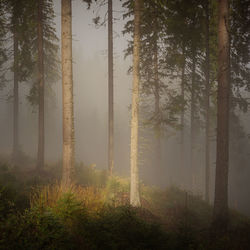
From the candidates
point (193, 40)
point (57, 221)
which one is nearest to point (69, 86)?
point (57, 221)

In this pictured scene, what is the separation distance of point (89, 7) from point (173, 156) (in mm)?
30643

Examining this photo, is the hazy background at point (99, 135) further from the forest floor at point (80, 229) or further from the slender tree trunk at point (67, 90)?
the forest floor at point (80, 229)

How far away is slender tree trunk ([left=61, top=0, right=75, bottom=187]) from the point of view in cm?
681

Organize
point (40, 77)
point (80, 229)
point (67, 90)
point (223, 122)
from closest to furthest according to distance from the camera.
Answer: point (80, 229) < point (67, 90) < point (223, 122) < point (40, 77)

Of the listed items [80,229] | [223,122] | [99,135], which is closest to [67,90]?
[80,229]

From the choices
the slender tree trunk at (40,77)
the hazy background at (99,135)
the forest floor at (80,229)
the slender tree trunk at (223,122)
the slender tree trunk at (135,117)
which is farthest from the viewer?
the hazy background at (99,135)

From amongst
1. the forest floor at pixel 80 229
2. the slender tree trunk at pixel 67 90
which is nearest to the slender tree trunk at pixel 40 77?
the slender tree trunk at pixel 67 90

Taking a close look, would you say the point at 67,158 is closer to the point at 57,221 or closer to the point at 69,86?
the point at 69,86

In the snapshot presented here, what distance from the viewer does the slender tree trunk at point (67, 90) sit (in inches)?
268

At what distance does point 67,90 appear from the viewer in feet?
22.8

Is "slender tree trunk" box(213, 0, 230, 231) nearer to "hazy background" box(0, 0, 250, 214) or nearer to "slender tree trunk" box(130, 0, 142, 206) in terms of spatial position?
"slender tree trunk" box(130, 0, 142, 206)

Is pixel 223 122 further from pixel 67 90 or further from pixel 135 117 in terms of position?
pixel 67 90

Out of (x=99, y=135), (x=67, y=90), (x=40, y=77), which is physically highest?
(x=40, y=77)

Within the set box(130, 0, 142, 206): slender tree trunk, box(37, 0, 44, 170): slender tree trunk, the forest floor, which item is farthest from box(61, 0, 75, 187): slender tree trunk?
box(37, 0, 44, 170): slender tree trunk
